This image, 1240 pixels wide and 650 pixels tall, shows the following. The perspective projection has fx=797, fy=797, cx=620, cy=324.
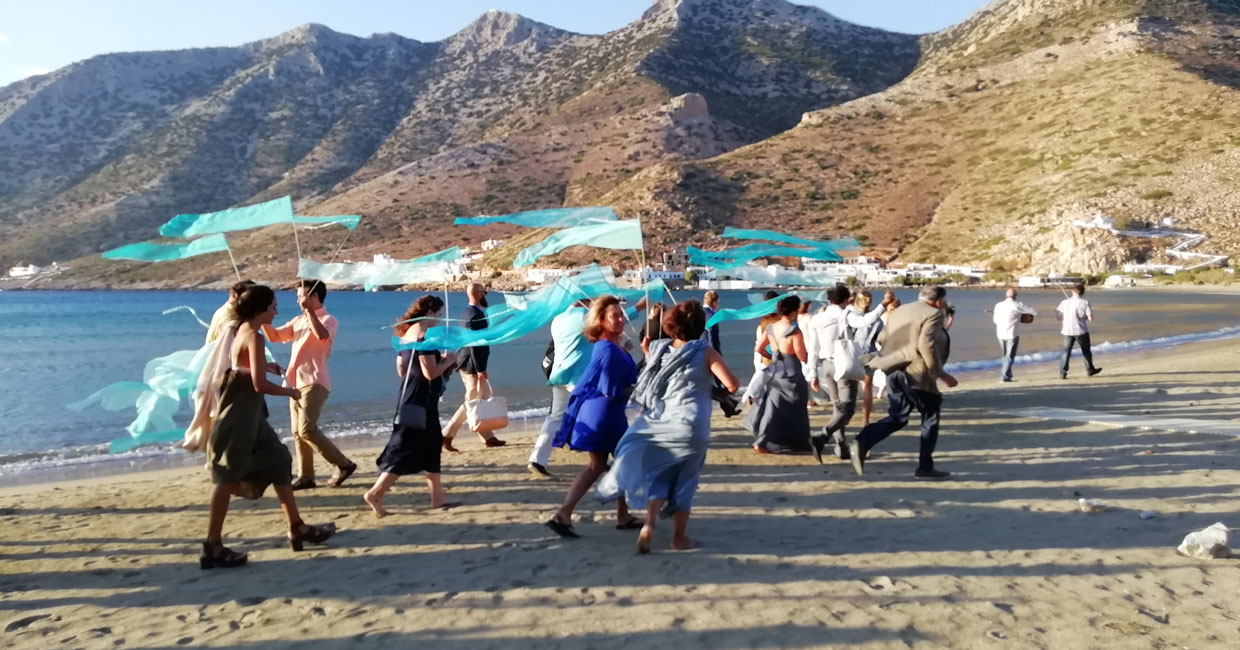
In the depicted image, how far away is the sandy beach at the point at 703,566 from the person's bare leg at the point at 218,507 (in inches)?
10.5

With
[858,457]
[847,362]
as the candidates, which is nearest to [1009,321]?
[847,362]

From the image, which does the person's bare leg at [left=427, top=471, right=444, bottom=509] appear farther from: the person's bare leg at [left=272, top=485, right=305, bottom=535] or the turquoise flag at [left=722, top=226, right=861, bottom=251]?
the turquoise flag at [left=722, top=226, right=861, bottom=251]

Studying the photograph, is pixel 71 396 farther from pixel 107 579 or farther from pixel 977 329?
pixel 977 329

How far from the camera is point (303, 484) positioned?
280 inches

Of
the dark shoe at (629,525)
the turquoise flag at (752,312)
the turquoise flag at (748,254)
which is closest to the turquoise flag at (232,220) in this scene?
the dark shoe at (629,525)

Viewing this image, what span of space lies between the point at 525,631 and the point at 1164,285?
6760 cm

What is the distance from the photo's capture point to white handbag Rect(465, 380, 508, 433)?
330 inches

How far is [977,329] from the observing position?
29.9m

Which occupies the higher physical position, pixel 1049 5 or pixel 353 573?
pixel 1049 5

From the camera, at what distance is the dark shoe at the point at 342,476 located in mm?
7079

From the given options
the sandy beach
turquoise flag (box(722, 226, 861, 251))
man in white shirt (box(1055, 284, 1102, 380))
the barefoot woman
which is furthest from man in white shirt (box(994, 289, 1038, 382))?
the barefoot woman

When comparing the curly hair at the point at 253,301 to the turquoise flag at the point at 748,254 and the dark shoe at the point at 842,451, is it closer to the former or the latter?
the dark shoe at the point at 842,451

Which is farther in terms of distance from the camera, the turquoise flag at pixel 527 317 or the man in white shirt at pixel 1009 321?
the man in white shirt at pixel 1009 321

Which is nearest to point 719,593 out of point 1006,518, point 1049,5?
point 1006,518
